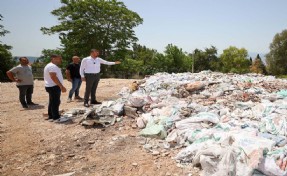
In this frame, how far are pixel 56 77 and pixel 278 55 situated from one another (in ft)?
112

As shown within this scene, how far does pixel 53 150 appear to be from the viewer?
4.05m

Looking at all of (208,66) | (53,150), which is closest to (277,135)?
(53,150)

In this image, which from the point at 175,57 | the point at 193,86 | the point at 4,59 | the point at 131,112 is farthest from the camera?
the point at 175,57

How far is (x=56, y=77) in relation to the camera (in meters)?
5.03

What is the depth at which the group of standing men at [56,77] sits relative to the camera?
5.11 metres

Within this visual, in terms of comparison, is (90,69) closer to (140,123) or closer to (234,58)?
(140,123)

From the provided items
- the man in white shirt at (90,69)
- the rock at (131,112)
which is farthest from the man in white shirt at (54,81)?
the rock at (131,112)

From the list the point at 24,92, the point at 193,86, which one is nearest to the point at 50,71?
the point at 24,92

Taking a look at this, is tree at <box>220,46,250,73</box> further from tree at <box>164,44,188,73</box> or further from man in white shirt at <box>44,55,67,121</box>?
man in white shirt at <box>44,55,67,121</box>

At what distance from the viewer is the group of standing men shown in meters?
5.11

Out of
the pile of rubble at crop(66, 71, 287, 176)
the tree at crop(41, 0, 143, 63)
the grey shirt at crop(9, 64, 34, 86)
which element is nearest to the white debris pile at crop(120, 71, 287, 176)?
the pile of rubble at crop(66, 71, 287, 176)

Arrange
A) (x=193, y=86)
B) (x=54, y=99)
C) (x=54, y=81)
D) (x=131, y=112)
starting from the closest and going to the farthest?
(x=54, y=81), (x=54, y=99), (x=131, y=112), (x=193, y=86)

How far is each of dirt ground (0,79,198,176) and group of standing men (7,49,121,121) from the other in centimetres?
59

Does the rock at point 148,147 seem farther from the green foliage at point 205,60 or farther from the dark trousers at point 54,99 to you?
the green foliage at point 205,60
